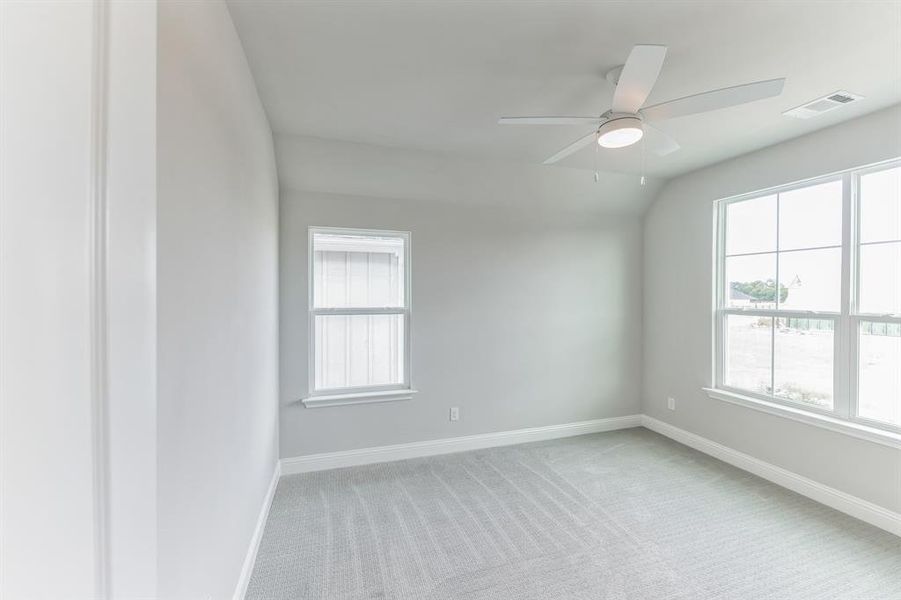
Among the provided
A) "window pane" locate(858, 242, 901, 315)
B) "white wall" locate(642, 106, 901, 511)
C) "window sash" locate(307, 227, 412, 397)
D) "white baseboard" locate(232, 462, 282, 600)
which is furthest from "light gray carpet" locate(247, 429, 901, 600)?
"window pane" locate(858, 242, 901, 315)

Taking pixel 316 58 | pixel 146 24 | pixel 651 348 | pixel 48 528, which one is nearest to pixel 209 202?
pixel 146 24

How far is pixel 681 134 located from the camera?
2.86 metres

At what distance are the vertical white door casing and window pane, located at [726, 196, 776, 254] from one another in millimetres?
4133

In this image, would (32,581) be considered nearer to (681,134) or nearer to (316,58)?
(316,58)

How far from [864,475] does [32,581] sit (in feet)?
13.0

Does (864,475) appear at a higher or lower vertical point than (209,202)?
lower

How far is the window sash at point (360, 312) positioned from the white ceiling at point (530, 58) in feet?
2.91

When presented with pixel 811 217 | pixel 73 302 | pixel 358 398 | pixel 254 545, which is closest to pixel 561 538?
pixel 254 545

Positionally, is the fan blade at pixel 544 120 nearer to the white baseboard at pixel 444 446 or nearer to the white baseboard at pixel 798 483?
the white baseboard at pixel 444 446

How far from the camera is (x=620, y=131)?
1.94 metres

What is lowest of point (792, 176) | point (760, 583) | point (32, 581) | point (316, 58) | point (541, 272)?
point (760, 583)

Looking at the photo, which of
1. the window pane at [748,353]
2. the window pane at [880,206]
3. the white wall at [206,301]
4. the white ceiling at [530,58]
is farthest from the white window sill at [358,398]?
the window pane at [880,206]

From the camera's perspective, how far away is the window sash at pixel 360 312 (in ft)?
10.7

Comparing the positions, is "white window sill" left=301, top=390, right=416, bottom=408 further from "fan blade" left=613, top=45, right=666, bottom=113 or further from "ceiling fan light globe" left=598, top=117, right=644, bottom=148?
"fan blade" left=613, top=45, right=666, bottom=113
